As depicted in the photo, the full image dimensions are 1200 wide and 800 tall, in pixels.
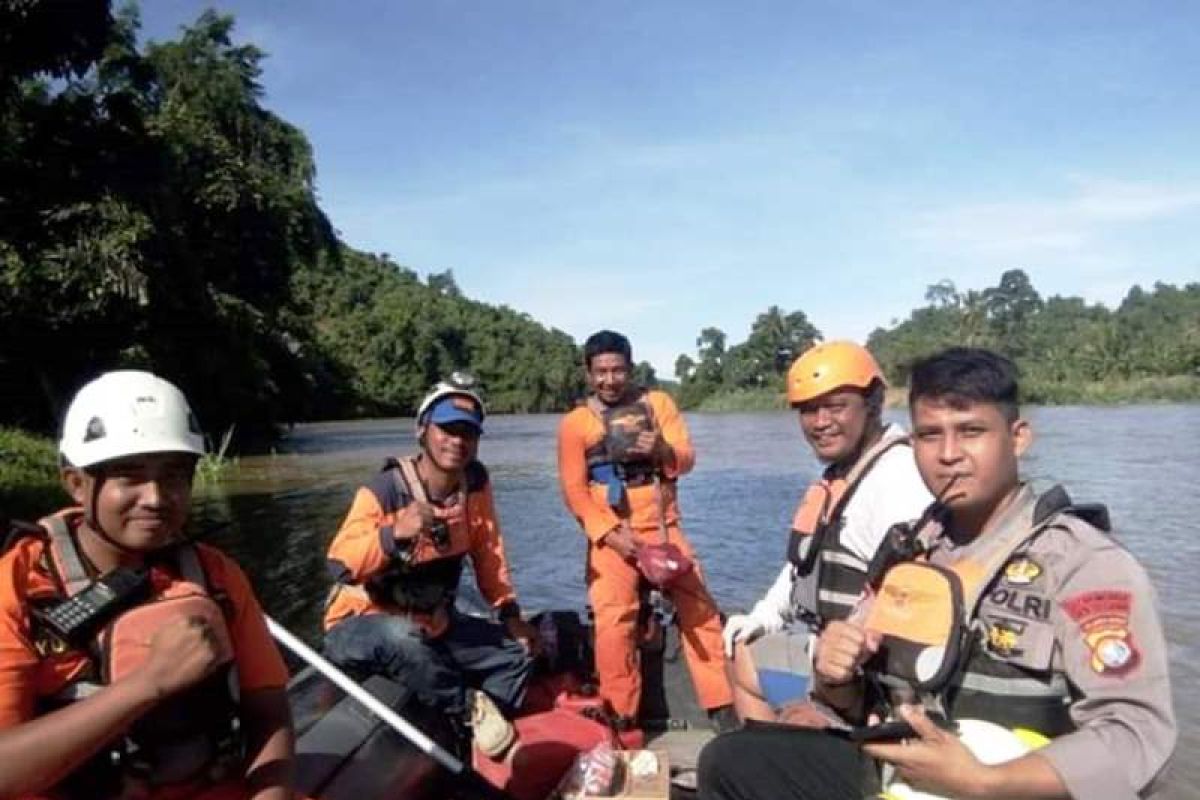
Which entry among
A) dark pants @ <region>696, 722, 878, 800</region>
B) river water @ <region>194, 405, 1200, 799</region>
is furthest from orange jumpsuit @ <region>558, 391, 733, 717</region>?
dark pants @ <region>696, 722, 878, 800</region>

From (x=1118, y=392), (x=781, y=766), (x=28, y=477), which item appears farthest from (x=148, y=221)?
(x=1118, y=392)

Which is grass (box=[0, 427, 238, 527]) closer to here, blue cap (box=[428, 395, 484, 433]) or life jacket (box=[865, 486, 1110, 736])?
blue cap (box=[428, 395, 484, 433])

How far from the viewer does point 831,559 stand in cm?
310

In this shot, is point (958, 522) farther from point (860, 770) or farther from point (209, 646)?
point (209, 646)

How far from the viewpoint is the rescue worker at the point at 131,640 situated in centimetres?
192

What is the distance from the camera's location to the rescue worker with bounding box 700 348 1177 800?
5.84ft

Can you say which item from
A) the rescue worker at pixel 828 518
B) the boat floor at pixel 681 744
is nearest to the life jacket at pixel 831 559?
the rescue worker at pixel 828 518

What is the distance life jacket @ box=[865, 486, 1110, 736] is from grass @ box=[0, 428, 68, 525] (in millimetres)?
9841

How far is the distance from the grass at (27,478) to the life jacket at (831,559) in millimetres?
8991

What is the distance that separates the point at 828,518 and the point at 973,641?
115 cm

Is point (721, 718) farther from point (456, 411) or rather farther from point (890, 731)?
point (890, 731)

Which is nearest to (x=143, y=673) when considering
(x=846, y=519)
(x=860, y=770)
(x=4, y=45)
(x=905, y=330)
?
(x=860, y=770)

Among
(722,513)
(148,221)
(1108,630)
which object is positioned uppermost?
(148,221)

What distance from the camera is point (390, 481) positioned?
386 centimetres
